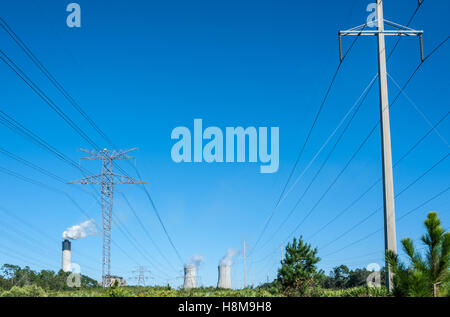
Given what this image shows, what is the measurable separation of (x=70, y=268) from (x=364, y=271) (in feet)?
212

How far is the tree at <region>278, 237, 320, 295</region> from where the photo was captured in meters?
39.1

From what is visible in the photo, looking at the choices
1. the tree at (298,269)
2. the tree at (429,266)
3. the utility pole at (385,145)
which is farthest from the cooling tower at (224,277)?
the tree at (429,266)

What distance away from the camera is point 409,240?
31.1ft

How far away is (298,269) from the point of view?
42906 mm

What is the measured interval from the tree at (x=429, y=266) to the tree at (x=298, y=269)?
29441 mm

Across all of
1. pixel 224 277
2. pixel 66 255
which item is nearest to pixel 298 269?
pixel 224 277

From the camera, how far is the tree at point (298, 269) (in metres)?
39.1

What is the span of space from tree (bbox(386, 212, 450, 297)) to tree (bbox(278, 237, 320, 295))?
29.4m

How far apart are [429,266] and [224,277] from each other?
65.1 meters

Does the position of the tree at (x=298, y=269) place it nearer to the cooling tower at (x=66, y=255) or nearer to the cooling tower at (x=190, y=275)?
the cooling tower at (x=190, y=275)

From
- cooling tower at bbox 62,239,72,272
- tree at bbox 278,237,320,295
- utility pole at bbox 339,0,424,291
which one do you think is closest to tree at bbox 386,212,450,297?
utility pole at bbox 339,0,424,291

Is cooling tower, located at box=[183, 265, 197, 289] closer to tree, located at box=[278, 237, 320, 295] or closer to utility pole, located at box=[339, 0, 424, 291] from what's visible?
tree, located at box=[278, 237, 320, 295]
